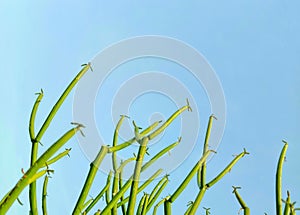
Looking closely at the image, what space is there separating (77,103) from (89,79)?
47mm

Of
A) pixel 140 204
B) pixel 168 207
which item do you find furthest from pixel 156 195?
pixel 168 207

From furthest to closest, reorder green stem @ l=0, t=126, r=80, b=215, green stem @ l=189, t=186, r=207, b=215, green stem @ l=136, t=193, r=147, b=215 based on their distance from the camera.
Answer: green stem @ l=136, t=193, r=147, b=215, green stem @ l=189, t=186, r=207, b=215, green stem @ l=0, t=126, r=80, b=215

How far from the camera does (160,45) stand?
45 cm

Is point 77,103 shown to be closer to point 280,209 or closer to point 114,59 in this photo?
point 114,59

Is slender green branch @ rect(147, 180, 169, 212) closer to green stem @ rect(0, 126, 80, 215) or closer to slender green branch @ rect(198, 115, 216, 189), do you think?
slender green branch @ rect(198, 115, 216, 189)

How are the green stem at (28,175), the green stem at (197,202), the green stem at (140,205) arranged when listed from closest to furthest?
the green stem at (28,175) < the green stem at (197,202) < the green stem at (140,205)

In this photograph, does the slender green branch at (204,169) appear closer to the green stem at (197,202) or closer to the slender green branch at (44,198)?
the green stem at (197,202)

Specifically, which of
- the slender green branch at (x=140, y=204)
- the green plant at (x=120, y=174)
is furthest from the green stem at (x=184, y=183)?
the slender green branch at (x=140, y=204)

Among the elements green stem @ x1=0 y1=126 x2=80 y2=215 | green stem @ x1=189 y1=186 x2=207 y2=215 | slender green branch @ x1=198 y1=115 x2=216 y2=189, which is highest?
slender green branch @ x1=198 y1=115 x2=216 y2=189

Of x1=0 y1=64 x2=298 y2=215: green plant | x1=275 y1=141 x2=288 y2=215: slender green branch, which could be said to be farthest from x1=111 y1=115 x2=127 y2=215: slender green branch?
x1=275 y1=141 x2=288 y2=215: slender green branch

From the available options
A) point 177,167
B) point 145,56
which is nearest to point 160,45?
point 145,56

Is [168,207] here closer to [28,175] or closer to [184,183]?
[184,183]

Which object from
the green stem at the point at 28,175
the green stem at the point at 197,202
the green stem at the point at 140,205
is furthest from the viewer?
the green stem at the point at 140,205

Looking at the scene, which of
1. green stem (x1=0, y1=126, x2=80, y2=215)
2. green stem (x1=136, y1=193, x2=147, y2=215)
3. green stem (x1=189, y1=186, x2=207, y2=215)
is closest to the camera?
green stem (x1=0, y1=126, x2=80, y2=215)
